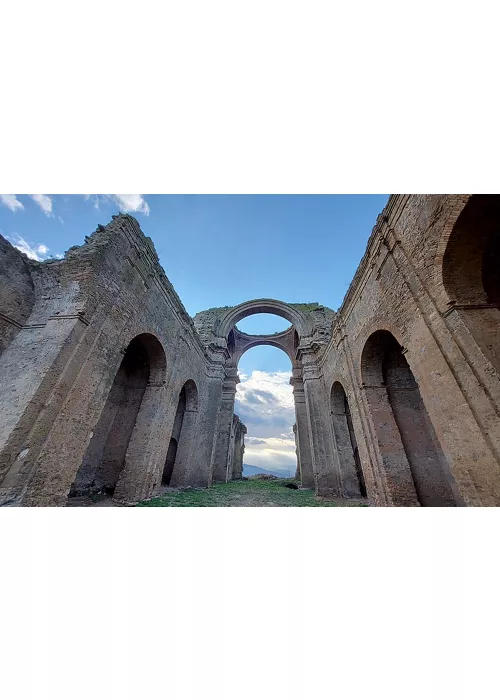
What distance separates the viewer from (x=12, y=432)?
141 inches

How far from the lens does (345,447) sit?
933 cm

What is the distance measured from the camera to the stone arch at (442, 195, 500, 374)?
11.7 ft

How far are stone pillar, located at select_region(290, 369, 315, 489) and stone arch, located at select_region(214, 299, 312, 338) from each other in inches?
140

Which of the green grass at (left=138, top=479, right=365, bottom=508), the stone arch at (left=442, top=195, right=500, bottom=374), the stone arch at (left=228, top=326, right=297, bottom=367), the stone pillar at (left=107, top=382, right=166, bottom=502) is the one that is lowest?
the green grass at (left=138, top=479, right=365, bottom=508)

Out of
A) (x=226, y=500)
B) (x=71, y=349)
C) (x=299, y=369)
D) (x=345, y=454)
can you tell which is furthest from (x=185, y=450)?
(x=299, y=369)

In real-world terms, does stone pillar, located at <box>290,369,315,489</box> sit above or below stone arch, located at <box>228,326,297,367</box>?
below

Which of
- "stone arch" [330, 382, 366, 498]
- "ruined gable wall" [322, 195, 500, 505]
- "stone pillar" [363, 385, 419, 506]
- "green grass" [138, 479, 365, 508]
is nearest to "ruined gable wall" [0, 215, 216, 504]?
"green grass" [138, 479, 365, 508]

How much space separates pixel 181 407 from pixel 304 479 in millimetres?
6597

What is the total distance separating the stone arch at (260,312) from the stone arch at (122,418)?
20.1ft

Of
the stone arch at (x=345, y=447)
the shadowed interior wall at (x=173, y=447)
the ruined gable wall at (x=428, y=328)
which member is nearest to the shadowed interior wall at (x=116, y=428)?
the shadowed interior wall at (x=173, y=447)

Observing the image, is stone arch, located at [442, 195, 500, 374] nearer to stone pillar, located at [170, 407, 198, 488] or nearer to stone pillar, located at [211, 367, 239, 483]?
stone pillar, located at [170, 407, 198, 488]

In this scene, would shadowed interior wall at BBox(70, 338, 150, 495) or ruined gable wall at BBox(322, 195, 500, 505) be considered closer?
ruined gable wall at BBox(322, 195, 500, 505)

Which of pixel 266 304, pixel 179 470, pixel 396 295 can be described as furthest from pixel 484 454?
pixel 266 304

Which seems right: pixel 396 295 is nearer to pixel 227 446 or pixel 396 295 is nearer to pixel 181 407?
pixel 181 407
